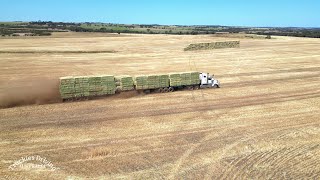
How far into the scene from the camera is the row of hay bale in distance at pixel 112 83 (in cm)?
2794

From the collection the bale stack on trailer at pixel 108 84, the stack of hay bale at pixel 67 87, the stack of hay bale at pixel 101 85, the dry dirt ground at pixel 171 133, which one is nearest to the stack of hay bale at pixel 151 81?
the dry dirt ground at pixel 171 133

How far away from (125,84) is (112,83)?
3.82ft

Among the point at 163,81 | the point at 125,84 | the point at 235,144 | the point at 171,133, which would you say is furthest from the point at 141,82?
the point at 235,144

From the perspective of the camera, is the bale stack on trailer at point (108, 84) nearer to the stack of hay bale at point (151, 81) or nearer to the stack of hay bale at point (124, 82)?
the stack of hay bale at point (124, 82)

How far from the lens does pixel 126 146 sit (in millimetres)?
18734

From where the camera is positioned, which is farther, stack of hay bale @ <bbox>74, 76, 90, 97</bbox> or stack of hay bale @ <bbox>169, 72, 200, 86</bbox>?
stack of hay bale @ <bbox>169, 72, 200, 86</bbox>

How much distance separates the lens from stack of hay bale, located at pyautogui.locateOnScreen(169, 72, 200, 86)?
31.7 meters

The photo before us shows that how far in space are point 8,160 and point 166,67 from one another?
107ft

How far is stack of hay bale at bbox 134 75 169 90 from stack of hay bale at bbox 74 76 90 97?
4114mm

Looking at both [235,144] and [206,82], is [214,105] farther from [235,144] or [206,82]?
[235,144]

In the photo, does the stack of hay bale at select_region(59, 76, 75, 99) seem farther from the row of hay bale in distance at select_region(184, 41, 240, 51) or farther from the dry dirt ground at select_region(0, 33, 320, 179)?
the row of hay bale in distance at select_region(184, 41, 240, 51)

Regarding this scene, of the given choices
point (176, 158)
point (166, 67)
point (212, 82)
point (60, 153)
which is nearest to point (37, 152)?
point (60, 153)

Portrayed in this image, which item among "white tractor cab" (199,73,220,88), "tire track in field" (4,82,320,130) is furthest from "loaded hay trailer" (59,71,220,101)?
"tire track in field" (4,82,320,130)

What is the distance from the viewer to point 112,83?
96.9ft
